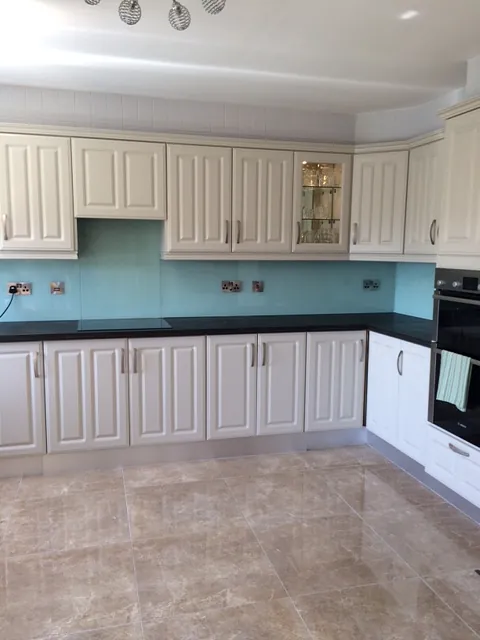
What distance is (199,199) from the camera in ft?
11.7

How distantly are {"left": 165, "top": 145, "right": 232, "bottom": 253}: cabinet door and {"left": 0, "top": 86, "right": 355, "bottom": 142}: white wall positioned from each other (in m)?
0.29

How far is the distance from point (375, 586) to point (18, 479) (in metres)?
2.19

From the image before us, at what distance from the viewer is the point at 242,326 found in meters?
3.51

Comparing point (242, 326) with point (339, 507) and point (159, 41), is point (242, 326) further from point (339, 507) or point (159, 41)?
point (159, 41)

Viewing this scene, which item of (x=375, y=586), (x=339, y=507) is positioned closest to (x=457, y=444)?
(x=339, y=507)

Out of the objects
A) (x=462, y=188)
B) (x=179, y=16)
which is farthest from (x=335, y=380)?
(x=179, y=16)

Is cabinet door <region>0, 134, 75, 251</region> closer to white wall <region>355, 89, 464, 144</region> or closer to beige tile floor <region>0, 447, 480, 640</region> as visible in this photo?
beige tile floor <region>0, 447, 480, 640</region>

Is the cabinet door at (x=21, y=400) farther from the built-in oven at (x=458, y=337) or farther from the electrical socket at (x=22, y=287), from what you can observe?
the built-in oven at (x=458, y=337)

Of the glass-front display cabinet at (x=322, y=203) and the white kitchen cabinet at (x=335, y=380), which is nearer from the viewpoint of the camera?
the white kitchen cabinet at (x=335, y=380)

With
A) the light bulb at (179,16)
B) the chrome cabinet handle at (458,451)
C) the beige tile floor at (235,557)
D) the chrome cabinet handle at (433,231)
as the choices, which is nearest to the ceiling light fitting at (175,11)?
the light bulb at (179,16)

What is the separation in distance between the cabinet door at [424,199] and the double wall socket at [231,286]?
48.6 inches

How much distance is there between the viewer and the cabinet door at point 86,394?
322cm

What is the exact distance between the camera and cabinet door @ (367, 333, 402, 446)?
3434 mm

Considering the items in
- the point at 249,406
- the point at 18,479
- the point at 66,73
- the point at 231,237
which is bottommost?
the point at 18,479
